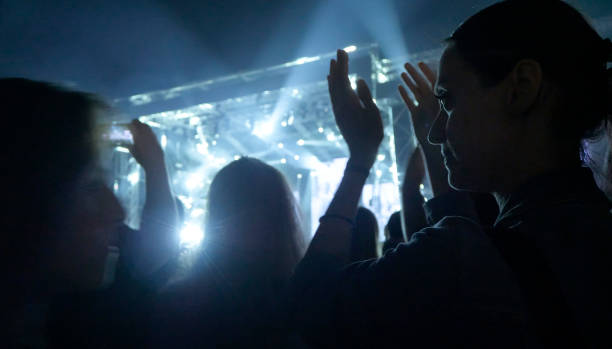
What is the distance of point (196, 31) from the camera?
403 cm

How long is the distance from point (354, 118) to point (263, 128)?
7.66 meters

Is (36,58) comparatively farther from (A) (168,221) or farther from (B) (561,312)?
(B) (561,312)

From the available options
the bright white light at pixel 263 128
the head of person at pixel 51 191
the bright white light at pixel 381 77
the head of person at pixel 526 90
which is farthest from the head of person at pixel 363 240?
the bright white light at pixel 263 128

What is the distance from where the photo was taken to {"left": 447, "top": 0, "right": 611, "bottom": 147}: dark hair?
718mm

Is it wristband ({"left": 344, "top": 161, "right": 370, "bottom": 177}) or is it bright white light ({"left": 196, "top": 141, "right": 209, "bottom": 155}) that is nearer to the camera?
wristband ({"left": 344, "top": 161, "right": 370, "bottom": 177})

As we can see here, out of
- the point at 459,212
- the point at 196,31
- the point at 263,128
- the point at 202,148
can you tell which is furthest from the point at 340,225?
the point at 202,148

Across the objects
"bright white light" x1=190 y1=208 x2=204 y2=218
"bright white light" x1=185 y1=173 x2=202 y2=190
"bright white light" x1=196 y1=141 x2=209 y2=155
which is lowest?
"bright white light" x1=190 y1=208 x2=204 y2=218

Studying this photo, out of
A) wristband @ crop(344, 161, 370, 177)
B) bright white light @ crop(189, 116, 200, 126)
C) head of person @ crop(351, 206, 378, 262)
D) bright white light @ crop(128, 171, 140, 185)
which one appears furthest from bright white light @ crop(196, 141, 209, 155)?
wristband @ crop(344, 161, 370, 177)

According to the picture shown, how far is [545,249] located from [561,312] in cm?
10

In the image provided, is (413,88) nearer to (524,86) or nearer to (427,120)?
(427,120)

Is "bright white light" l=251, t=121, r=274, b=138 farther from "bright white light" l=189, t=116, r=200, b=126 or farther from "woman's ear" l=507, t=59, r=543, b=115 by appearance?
"woman's ear" l=507, t=59, r=543, b=115

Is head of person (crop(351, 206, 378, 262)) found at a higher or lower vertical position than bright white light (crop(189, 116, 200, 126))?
lower

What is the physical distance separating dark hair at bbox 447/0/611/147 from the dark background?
10.1ft

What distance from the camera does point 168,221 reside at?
169 centimetres
